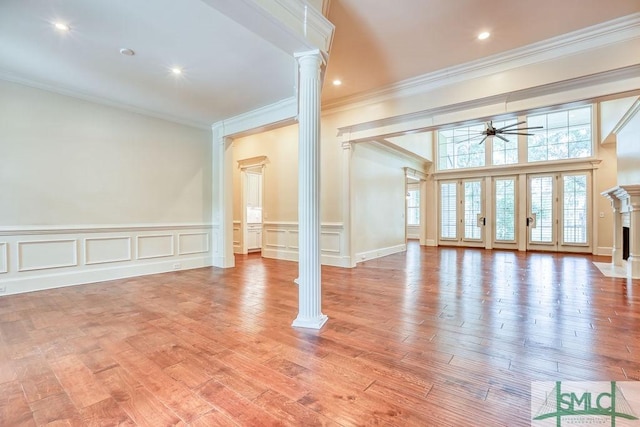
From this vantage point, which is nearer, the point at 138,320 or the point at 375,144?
the point at 138,320

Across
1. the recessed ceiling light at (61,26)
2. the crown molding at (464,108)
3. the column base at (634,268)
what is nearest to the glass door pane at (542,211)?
the column base at (634,268)

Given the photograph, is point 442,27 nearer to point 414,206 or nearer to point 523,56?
point 523,56

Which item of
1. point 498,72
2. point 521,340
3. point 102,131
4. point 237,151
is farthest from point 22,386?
point 237,151

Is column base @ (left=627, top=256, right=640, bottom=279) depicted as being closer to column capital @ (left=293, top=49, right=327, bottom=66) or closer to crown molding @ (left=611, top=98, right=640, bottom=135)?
crown molding @ (left=611, top=98, right=640, bottom=135)

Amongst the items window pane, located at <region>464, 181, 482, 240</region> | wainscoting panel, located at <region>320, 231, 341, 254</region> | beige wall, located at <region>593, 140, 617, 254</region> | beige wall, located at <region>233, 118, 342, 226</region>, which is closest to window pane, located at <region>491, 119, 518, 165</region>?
window pane, located at <region>464, 181, 482, 240</region>

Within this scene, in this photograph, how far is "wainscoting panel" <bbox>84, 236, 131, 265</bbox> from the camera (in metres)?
4.64

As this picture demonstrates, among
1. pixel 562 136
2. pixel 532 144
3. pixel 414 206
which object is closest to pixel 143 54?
pixel 532 144

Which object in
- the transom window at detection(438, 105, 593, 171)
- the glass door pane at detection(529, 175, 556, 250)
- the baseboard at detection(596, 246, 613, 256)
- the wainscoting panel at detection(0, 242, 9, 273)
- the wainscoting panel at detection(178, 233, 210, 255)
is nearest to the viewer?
the wainscoting panel at detection(0, 242, 9, 273)

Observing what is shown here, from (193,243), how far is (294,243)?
7.10 ft

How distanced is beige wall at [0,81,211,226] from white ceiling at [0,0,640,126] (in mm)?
367

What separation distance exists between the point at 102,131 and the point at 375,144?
550 centimetres

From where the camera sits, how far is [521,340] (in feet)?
8.05

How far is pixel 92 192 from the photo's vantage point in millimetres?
4668

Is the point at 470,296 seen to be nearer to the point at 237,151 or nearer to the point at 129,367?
the point at 129,367
